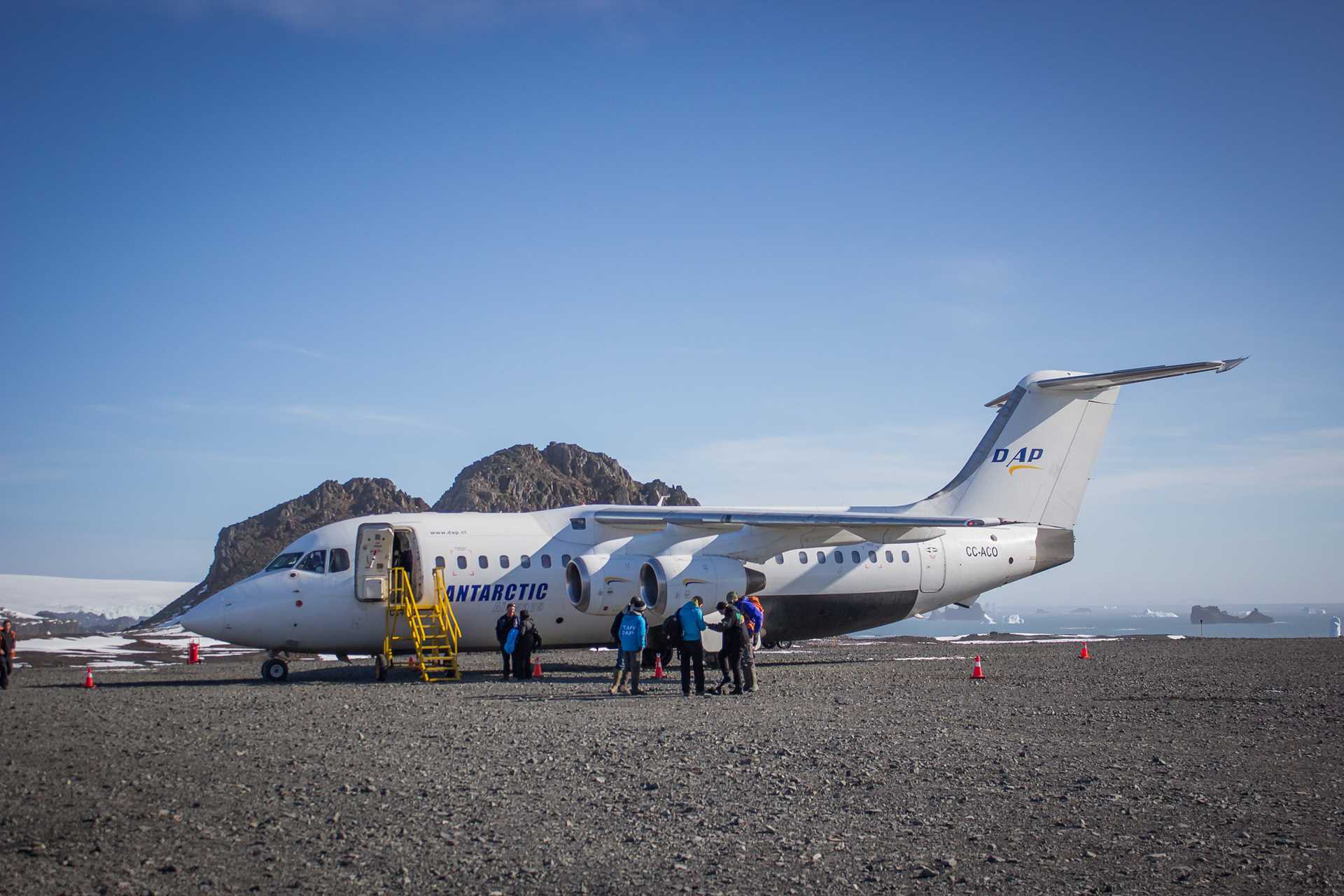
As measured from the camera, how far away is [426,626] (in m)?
19.1

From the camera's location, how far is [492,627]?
757 inches

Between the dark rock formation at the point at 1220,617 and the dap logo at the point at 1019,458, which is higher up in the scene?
the dap logo at the point at 1019,458

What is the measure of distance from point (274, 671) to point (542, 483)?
154 ft

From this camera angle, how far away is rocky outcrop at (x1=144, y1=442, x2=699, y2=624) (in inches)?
2376

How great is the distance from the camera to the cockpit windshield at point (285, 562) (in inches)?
725

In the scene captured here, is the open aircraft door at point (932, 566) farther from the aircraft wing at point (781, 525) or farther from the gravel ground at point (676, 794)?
the gravel ground at point (676, 794)

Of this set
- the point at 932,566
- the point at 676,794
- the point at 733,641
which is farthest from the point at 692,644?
the point at 932,566

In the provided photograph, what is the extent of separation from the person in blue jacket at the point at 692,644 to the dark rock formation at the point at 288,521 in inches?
1821

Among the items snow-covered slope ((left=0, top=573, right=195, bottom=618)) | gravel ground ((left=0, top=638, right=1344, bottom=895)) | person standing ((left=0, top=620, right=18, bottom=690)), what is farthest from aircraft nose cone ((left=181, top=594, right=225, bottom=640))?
snow-covered slope ((left=0, top=573, right=195, bottom=618))

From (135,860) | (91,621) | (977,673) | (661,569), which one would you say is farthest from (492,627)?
(91,621)

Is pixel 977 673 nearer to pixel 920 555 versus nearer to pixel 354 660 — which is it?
pixel 920 555

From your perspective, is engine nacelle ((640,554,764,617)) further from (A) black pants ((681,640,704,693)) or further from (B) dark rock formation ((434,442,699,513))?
(B) dark rock formation ((434,442,699,513))

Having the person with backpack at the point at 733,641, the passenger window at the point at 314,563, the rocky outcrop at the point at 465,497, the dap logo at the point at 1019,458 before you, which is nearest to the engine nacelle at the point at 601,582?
the person with backpack at the point at 733,641

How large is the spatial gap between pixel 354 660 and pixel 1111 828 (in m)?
20.5
